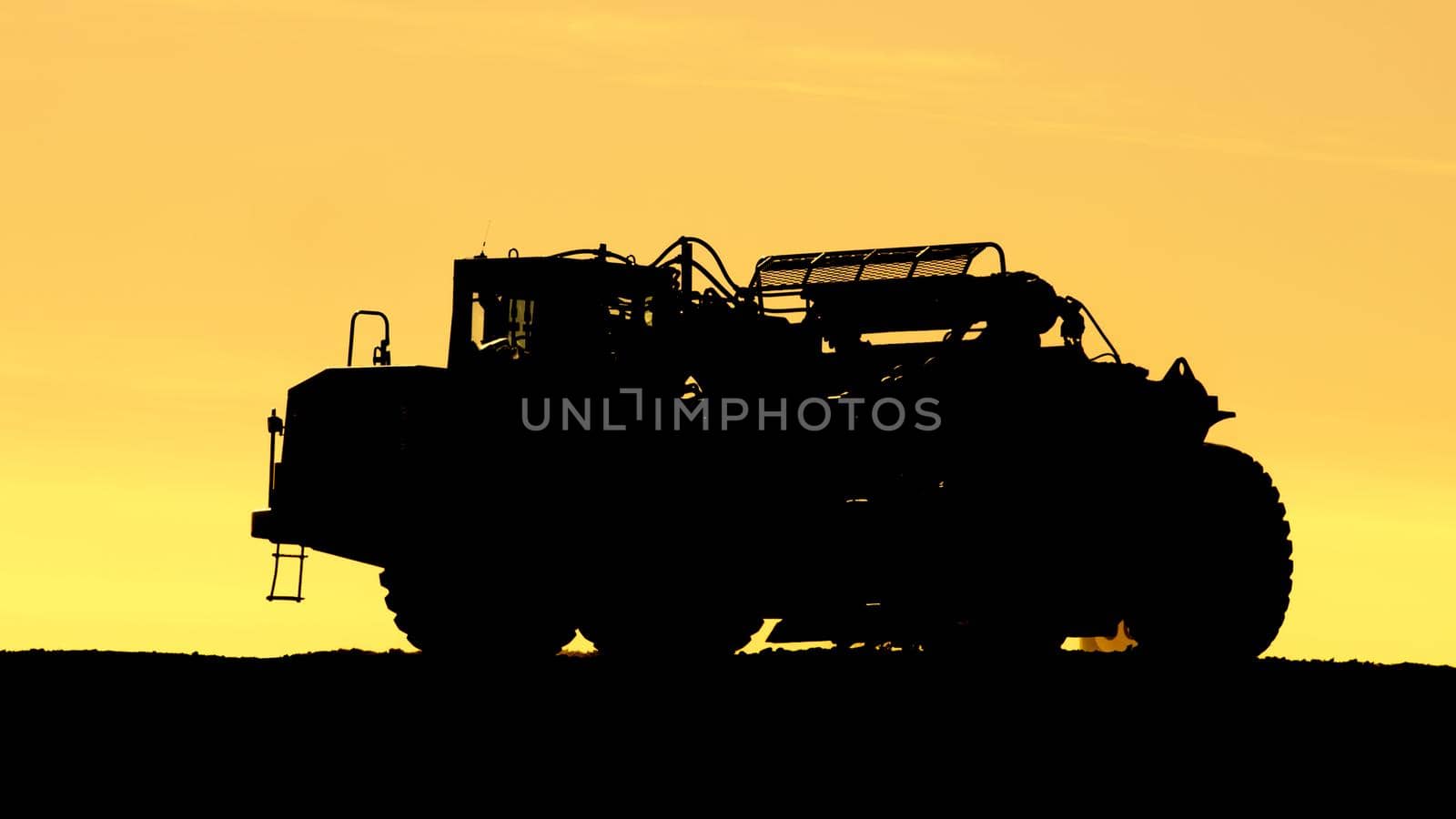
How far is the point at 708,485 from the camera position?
62.1 feet

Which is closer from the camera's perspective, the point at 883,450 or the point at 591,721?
the point at 591,721

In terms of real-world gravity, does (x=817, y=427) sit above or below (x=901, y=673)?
above

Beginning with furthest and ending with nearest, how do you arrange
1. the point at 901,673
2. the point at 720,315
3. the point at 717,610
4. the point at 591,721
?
the point at 720,315, the point at 717,610, the point at 901,673, the point at 591,721

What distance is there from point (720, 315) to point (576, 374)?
1.56m

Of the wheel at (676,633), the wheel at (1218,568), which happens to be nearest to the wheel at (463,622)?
the wheel at (676,633)

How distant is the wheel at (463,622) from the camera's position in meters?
20.2

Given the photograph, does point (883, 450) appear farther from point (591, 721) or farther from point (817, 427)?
point (591, 721)

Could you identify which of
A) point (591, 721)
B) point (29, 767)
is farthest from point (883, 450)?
point (29, 767)

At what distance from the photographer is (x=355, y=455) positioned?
19.2m

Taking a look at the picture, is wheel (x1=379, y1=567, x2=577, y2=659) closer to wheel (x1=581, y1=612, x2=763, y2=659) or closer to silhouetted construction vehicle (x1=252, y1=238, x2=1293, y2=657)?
silhouetted construction vehicle (x1=252, y1=238, x2=1293, y2=657)

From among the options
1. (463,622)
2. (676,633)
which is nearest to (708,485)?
(676,633)

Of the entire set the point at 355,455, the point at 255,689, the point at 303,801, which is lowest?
the point at 303,801

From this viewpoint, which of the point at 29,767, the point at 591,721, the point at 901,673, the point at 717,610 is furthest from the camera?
the point at 717,610

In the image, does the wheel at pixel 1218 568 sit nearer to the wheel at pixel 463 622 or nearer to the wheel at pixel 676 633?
the wheel at pixel 676 633
